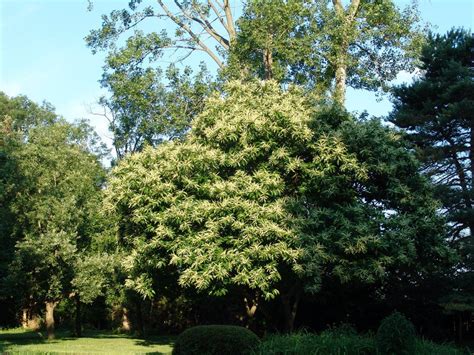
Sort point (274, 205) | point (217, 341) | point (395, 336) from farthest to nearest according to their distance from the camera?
1. point (274, 205)
2. point (217, 341)
3. point (395, 336)

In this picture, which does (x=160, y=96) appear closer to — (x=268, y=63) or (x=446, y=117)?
(x=268, y=63)

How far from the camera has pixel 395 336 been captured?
9875 mm

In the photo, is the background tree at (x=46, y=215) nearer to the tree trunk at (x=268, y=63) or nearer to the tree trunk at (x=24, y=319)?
the tree trunk at (x=268, y=63)

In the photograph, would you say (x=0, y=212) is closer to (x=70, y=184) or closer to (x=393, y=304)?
(x=70, y=184)

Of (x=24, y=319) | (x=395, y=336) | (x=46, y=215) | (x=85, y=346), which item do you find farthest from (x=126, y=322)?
(x=395, y=336)

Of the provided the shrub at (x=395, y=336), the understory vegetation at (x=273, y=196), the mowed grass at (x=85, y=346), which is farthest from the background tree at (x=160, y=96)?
the shrub at (x=395, y=336)

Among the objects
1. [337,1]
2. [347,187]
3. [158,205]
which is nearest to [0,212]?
[158,205]

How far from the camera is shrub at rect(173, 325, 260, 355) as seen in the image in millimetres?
11148

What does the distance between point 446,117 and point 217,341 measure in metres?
11.8

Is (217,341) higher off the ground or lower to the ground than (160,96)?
lower

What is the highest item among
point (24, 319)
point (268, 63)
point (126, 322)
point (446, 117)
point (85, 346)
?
point (268, 63)

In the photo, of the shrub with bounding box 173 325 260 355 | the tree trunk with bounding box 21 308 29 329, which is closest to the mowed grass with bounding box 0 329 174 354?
the shrub with bounding box 173 325 260 355

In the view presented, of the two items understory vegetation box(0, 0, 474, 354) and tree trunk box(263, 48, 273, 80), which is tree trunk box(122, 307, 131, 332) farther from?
tree trunk box(263, 48, 273, 80)

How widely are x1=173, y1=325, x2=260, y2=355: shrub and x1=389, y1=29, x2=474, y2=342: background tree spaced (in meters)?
9.67
